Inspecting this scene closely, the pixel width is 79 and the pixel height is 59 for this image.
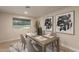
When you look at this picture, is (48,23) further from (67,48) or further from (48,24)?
(67,48)

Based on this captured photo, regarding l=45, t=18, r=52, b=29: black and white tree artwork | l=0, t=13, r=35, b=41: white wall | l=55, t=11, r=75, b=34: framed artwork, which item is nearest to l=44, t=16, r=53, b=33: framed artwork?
l=45, t=18, r=52, b=29: black and white tree artwork

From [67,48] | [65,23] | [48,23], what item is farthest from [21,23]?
[67,48]

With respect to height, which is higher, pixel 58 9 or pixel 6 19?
pixel 58 9

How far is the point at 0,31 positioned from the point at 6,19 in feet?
0.80

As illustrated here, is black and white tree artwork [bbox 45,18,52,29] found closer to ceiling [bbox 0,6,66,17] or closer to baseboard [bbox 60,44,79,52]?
ceiling [bbox 0,6,66,17]

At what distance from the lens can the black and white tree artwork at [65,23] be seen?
1.31 m

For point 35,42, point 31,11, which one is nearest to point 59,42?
point 35,42

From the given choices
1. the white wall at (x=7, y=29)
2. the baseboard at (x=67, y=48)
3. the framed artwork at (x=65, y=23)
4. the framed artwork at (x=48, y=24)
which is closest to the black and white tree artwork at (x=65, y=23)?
the framed artwork at (x=65, y=23)

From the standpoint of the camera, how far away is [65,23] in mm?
1320

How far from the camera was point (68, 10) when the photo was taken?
4.25ft

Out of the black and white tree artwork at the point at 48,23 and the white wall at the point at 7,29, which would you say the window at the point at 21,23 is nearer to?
the white wall at the point at 7,29

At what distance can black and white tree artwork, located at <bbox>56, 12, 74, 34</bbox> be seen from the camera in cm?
131

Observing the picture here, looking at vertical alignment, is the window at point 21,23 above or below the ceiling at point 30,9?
below
